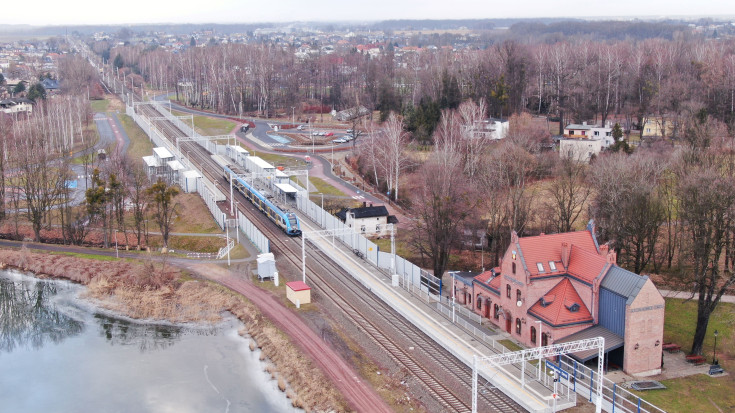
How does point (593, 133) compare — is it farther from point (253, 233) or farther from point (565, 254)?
point (565, 254)

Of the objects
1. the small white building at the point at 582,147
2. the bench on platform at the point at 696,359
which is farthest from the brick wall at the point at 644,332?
the small white building at the point at 582,147

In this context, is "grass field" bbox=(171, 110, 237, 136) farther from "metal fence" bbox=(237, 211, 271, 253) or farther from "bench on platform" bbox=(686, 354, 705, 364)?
"bench on platform" bbox=(686, 354, 705, 364)

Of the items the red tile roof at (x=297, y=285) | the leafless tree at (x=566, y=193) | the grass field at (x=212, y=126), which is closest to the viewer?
the red tile roof at (x=297, y=285)

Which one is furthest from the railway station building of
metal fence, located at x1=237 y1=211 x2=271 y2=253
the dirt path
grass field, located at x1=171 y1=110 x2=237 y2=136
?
grass field, located at x1=171 y1=110 x2=237 y2=136

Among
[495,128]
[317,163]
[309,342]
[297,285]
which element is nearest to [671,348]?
[309,342]

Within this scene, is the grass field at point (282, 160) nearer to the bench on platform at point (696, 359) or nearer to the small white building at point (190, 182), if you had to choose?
the small white building at point (190, 182)

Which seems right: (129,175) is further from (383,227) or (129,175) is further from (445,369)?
(445,369)
